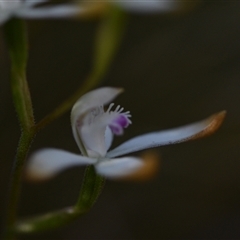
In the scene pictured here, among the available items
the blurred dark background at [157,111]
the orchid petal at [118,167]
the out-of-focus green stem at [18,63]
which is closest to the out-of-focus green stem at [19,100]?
the out-of-focus green stem at [18,63]

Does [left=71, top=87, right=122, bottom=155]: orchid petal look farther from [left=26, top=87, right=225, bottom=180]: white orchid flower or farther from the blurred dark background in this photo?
the blurred dark background

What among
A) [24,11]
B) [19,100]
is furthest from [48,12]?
[19,100]

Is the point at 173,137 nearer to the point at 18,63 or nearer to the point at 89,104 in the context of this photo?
the point at 89,104

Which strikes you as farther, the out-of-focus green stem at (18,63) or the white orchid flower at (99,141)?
the out-of-focus green stem at (18,63)

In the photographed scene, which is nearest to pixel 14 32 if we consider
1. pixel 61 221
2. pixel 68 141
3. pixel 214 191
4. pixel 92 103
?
pixel 92 103

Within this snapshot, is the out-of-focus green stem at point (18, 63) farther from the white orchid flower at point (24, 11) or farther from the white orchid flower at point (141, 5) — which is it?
the white orchid flower at point (141, 5)

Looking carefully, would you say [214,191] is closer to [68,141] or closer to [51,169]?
[68,141]

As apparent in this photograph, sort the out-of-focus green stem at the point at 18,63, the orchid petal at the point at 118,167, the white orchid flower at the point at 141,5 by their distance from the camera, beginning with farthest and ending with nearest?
the white orchid flower at the point at 141,5
the out-of-focus green stem at the point at 18,63
the orchid petal at the point at 118,167

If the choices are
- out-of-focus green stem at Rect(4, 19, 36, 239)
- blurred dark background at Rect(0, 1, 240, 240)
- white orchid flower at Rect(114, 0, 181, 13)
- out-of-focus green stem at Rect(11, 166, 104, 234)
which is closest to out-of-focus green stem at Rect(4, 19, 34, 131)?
out-of-focus green stem at Rect(4, 19, 36, 239)
